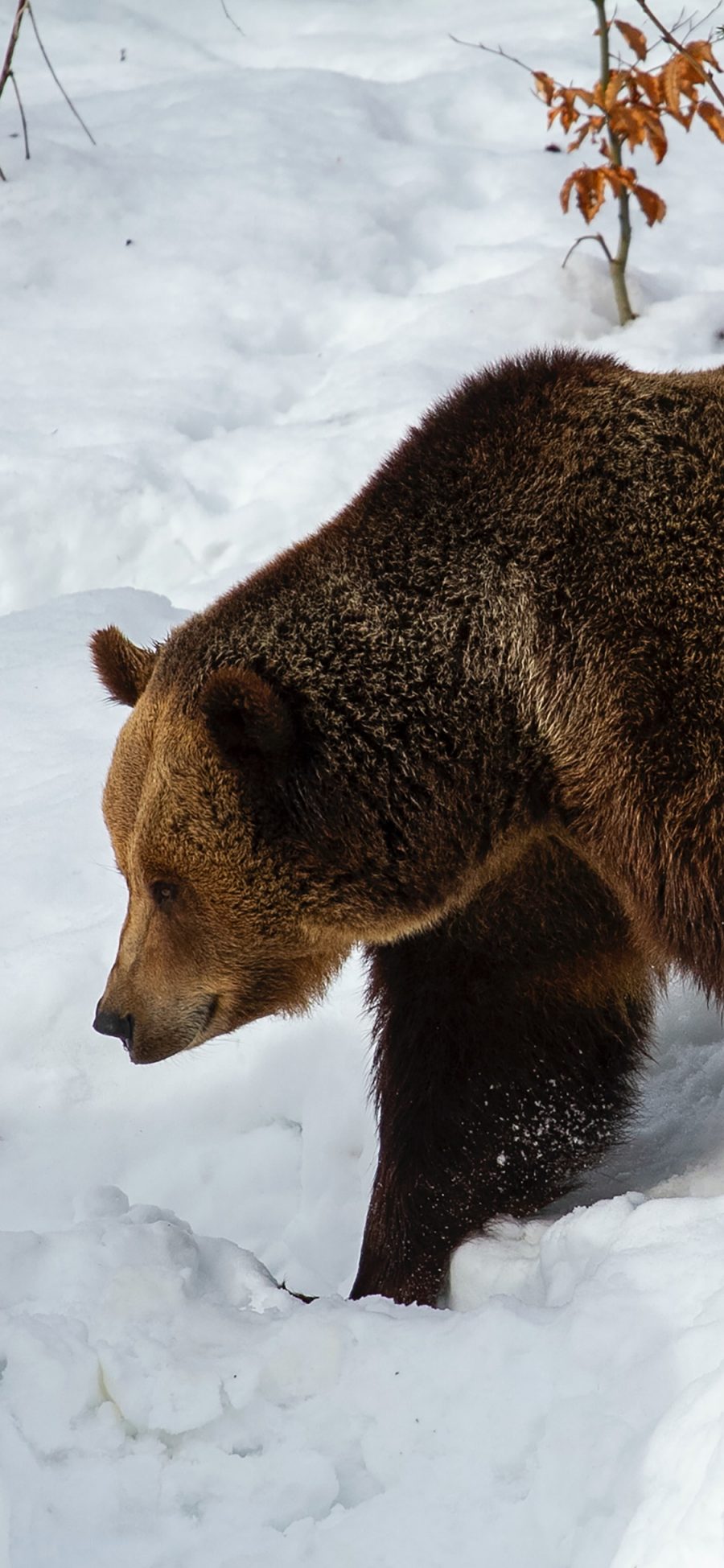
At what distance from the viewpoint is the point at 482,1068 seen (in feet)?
11.5

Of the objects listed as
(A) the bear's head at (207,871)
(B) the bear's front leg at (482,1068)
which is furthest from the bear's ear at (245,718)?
(B) the bear's front leg at (482,1068)

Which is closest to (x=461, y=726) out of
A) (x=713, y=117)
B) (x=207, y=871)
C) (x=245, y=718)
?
(x=245, y=718)

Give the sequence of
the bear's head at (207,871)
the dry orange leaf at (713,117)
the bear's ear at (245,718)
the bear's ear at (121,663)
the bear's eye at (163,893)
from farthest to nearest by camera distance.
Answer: the dry orange leaf at (713,117) < the bear's ear at (121,663) < the bear's eye at (163,893) < the bear's head at (207,871) < the bear's ear at (245,718)

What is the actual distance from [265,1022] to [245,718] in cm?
172

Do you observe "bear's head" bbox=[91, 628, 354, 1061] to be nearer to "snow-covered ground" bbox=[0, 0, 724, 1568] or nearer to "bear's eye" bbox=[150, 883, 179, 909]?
"bear's eye" bbox=[150, 883, 179, 909]

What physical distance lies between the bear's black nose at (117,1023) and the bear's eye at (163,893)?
24 centimetres

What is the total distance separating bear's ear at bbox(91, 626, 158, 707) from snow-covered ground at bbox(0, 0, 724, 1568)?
1044 millimetres

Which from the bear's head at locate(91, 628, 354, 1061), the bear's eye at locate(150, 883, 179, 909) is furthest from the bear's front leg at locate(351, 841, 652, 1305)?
the bear's eye at locate(150, 883, 179, 909)

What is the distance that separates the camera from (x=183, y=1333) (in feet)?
9.29

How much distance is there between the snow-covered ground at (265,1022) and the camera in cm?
241

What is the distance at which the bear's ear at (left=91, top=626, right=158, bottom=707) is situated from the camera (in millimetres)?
3402

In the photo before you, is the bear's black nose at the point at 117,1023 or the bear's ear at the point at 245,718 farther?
the bear's black nose at the point at 117,1023

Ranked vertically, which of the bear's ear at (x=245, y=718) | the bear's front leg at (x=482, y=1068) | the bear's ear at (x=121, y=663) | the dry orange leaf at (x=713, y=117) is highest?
the dry orange leaf at (x=713, y=117)

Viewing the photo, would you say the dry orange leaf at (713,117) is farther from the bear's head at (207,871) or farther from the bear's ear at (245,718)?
the bear's ear at (245,718)
